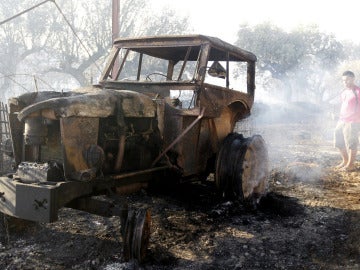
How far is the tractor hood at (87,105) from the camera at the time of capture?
3160mm

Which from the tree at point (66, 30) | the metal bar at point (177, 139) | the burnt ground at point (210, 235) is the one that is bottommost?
the burnt ground at point (210, 235)

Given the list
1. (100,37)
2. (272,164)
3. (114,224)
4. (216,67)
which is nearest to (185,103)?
(216,67)

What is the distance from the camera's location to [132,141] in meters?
4.06

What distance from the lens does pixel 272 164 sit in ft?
28.9

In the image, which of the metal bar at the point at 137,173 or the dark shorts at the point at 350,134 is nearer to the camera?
the metal bar at the point at 137,173

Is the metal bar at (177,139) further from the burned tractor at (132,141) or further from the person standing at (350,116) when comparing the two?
the person standing at (350,116)

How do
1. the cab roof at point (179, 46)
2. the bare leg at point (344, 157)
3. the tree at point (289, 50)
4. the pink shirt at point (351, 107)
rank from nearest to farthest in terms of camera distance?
the cab roof at point (179, 46), the pink shirt at point (351, 107), the bare leg at point (344, 157), the tree at point (289, 50)

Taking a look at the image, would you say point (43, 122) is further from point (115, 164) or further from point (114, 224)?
point (114, 224)

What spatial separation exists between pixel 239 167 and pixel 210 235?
112cm

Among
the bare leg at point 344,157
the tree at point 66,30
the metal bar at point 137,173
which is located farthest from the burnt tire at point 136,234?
the tree at point 66,30

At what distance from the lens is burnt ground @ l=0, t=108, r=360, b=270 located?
3.51 meters

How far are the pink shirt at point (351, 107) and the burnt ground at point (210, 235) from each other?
2.29 metres

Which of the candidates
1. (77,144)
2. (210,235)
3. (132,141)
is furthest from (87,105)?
(210,235)

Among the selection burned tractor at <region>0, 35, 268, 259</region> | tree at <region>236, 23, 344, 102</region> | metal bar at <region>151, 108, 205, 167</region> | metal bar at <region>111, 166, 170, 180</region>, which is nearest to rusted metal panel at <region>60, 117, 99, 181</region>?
burned tractor at <region>0, 35, 268, 259</region>
